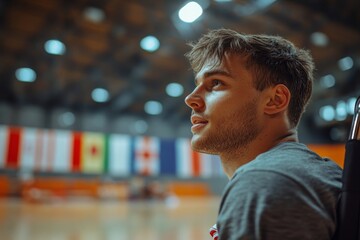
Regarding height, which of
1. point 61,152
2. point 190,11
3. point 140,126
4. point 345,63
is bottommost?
point 61,152

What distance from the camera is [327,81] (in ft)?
46.4

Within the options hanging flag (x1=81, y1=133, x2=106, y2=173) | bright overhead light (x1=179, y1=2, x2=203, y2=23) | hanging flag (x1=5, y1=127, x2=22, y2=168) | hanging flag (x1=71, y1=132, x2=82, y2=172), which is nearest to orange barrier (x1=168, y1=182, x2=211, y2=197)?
hanging flag (x1=81, y1=133, x2=106, y2=173)

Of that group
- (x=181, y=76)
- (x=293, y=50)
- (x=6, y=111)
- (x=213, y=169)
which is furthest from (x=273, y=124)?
(x=6, y=111)

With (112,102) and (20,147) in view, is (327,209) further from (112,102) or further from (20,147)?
(112,102)

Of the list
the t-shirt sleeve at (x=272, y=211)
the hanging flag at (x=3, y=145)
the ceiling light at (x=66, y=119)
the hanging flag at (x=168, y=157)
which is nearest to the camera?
the t-shirt sleeve at (x=272, y=211)

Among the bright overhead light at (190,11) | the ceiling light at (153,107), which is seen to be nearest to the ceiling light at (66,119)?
the ceiling light at (153,107)

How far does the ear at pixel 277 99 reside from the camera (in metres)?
0.85

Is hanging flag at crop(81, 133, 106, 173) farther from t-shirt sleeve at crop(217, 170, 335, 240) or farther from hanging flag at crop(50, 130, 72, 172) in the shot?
t-shirt sleeve at crop(217, 170, 335, 240)

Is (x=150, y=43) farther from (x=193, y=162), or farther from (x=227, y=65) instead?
(x=227, y=65)

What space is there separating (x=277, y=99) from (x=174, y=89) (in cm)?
1418

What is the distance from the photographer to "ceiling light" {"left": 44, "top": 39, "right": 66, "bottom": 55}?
9535 mm

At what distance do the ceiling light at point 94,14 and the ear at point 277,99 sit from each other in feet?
25.8

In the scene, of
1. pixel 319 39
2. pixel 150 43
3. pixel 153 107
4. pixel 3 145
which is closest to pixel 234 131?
pixel 150 43

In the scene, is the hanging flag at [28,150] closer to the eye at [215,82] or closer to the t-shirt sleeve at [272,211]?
the eye at [215,82]
